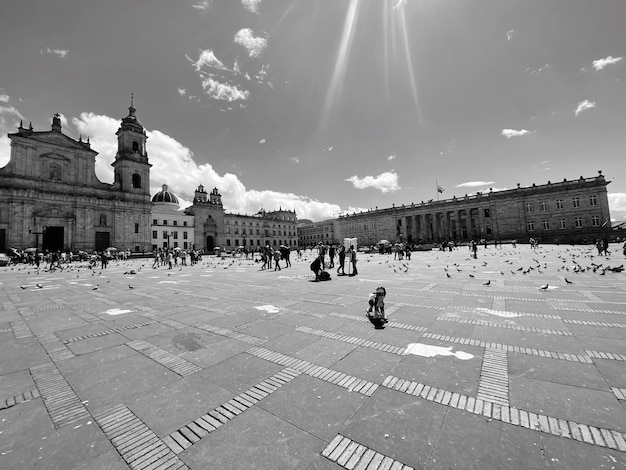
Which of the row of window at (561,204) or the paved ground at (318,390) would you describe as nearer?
the paved ground at (318,390)

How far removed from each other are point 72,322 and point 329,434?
739 cm

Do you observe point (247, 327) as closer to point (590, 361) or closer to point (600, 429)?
point (600, 429)

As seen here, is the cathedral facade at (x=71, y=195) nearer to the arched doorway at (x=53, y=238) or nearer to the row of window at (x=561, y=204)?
the arched doorway at (x=53, y=238)

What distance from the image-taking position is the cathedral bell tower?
2229 inches

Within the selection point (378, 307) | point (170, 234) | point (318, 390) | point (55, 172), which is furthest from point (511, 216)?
point (55, 172)

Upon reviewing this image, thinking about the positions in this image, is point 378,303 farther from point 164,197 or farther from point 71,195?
point 164,197

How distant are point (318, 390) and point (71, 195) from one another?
2467 inches

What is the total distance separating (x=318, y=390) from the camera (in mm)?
3369

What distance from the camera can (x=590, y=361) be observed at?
Answer: 397cm

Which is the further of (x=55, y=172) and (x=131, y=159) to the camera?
(x=131, y=159)

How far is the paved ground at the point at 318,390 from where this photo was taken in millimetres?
2344

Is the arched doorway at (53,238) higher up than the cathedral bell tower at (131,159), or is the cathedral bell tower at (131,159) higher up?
the cathedral bell tower at (131,159)

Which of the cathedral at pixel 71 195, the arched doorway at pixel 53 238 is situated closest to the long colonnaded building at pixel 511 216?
the cathedral at pixel 71 195

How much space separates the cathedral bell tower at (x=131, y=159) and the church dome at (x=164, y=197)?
26.5 m
